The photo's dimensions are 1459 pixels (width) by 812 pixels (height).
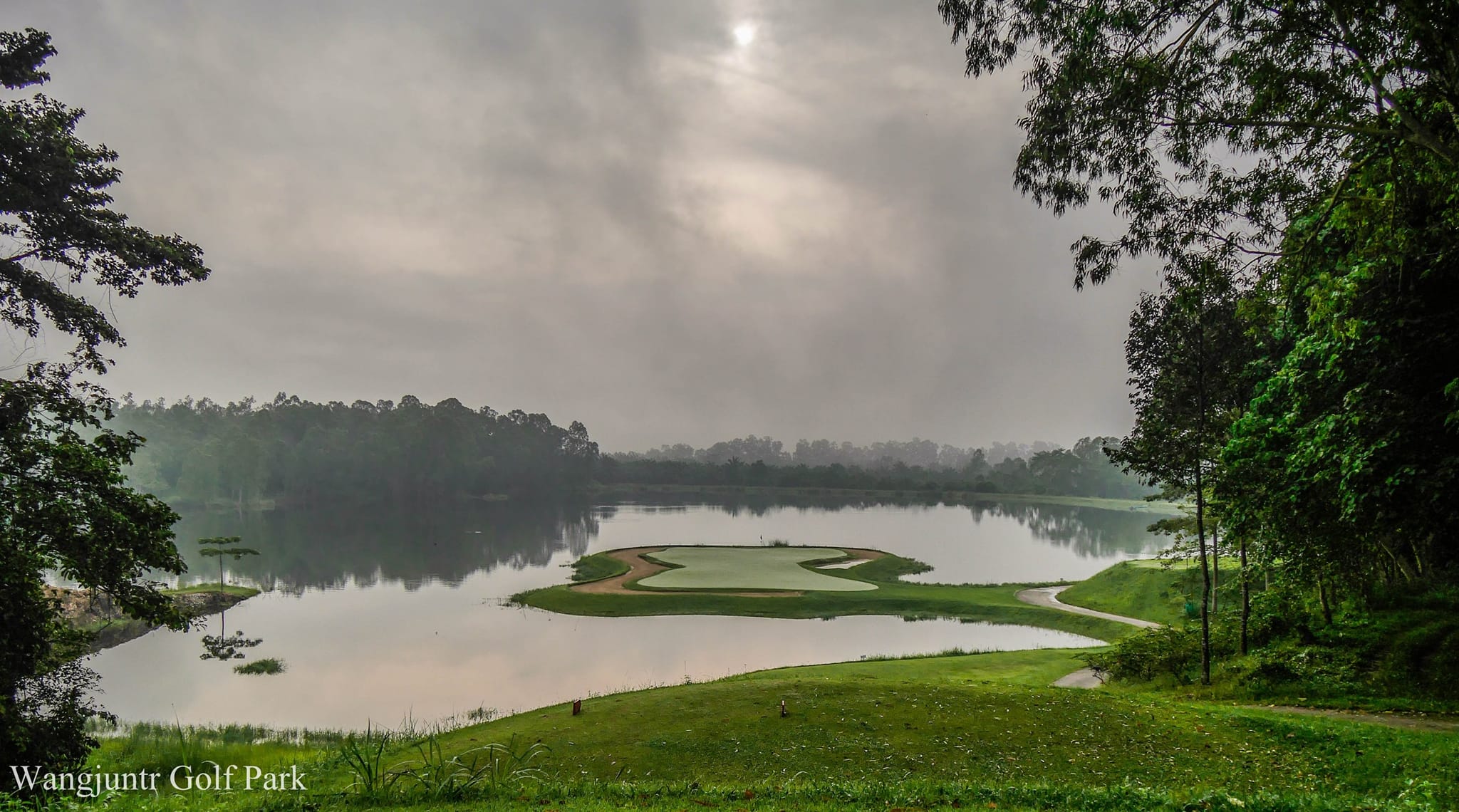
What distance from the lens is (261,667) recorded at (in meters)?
25.8

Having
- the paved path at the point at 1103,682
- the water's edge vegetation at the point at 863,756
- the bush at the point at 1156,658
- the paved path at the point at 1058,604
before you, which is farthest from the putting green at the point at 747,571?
the water's edge vegetation at the point at 863,756

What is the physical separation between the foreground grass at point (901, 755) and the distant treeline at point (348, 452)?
12030 cm

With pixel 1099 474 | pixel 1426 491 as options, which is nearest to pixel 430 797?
pixel 1426 491

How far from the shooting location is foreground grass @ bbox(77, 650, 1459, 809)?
7547 millimetres

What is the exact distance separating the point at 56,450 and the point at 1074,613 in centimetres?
Answer: 3818

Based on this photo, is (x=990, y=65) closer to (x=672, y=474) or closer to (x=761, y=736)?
(x=761, y=736)

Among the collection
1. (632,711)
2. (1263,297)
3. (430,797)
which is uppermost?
(1263,297)

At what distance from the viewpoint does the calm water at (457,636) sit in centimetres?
2192

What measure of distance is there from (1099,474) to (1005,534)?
341 ft

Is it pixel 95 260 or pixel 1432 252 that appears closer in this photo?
pixel 1432 252

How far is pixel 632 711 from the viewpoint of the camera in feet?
45.2

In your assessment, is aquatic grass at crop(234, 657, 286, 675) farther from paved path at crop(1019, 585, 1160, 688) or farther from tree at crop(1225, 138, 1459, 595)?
tree at crop(1225, 138, 1459, 595)

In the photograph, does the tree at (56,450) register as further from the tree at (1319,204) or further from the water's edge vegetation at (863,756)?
the tree at (1319,204)

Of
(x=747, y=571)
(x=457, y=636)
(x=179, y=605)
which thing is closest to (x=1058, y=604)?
(x=747, y=571)
